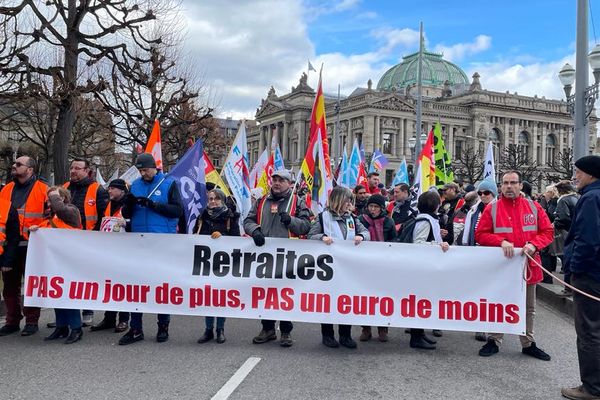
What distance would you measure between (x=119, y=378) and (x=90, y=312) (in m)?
2.76

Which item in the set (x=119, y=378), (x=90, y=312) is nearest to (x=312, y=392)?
(x=119, y=378)

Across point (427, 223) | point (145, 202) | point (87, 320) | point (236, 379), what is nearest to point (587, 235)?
point (427, 223)

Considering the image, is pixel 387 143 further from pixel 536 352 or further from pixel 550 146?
pixel 536 352

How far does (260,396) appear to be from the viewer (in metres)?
4.75

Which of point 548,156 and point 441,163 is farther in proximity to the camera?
point 548,156

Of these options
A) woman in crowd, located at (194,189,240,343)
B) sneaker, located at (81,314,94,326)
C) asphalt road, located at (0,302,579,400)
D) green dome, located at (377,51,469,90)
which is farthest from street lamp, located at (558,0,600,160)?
green dome, located at (377,51,469,90)

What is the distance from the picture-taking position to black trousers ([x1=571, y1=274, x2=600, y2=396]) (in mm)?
4918

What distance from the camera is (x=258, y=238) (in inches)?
249

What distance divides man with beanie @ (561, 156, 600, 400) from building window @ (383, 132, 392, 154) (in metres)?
87.0

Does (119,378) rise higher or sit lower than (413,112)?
lower

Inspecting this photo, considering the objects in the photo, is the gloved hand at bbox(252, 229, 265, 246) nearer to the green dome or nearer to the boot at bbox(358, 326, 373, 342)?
the boot at bbox(358, 326, 373, 342)

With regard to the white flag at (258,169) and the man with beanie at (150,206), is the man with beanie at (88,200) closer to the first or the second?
the man with beanie at (150,206)

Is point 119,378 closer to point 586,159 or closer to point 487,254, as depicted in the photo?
point 487,254

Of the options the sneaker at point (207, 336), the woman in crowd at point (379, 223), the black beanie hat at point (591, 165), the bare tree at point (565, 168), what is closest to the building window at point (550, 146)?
the bare tree at point (565, 168)
